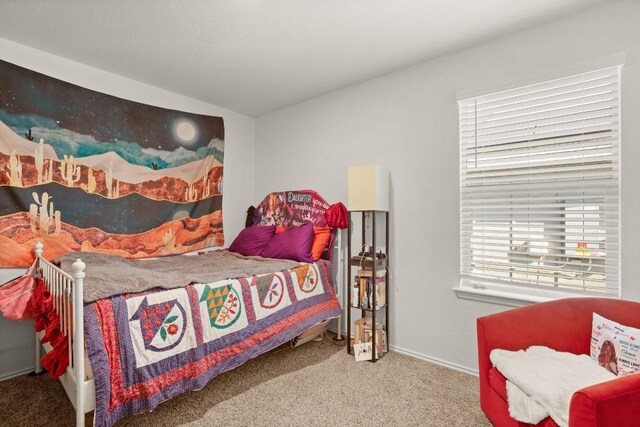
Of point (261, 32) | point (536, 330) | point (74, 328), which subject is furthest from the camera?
point (261, 32)

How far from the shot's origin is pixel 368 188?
8.39ft

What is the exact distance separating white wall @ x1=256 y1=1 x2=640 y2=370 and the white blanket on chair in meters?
0.71

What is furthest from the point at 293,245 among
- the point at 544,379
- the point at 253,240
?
the point at 544,379

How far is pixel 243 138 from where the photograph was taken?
3926mm

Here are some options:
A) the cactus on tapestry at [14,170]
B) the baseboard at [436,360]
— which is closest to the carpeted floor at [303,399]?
the baseboard at [436,360]

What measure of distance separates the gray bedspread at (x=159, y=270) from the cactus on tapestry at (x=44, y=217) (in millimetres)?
307

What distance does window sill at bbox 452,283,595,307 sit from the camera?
6.91 feet

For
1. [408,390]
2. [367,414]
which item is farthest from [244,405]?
[408,390]

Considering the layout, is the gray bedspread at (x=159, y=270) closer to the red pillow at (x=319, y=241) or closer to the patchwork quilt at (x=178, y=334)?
the patchwork quilt at (x=178, y=334)

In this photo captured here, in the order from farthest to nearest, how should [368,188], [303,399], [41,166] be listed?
[368,188], [41,166], [303,399]

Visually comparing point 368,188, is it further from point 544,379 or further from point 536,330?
point 544,379

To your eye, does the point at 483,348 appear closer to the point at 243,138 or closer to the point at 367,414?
the point at 367,414

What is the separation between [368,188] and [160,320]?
167cm

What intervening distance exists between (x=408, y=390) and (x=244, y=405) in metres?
1.06
